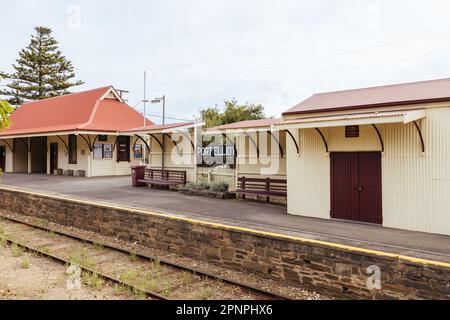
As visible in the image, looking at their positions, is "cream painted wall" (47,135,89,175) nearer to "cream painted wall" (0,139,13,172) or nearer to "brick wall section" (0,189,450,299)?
"cream painted wall" (0,139,13,172)

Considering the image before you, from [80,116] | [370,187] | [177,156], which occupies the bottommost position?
[370,187]

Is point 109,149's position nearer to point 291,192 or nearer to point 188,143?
point 188,143

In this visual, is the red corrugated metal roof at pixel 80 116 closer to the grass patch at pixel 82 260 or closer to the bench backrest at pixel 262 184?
the bench backrest at pixel 262 184

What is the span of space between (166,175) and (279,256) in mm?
10968

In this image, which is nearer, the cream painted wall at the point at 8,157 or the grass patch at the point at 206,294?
the grass patch at the point at 206,294

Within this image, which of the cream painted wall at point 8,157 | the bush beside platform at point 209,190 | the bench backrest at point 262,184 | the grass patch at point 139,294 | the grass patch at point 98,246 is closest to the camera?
the grass patch at point 139,294

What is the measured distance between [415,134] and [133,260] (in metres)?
7.20

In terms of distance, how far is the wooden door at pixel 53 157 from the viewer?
25359 mm

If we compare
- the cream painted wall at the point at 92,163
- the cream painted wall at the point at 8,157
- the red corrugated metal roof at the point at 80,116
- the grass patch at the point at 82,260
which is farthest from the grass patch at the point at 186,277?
the cream painted wall at the point at 8,157

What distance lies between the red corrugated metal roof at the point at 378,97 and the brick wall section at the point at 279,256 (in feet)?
15.1

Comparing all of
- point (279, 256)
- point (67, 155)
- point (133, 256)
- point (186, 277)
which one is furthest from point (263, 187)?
point (67, 155)

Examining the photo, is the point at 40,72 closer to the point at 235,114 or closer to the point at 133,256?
the point at 235,114

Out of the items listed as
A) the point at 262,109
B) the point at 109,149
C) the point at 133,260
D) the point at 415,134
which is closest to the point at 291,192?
the point at 415,134

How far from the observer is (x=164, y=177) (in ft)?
57.8
